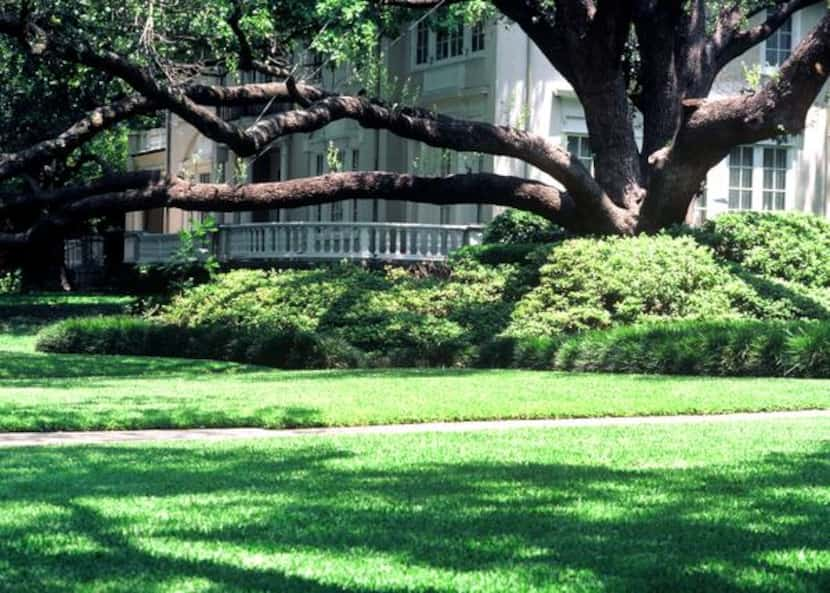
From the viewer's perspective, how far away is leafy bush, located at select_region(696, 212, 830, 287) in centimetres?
2127

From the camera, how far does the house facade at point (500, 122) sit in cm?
3023

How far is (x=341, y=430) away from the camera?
11.9 metres

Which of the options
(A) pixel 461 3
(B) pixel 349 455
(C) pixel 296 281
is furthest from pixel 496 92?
(B) pixel 349 455

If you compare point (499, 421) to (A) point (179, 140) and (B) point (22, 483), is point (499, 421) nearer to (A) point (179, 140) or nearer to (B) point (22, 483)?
(B) point (22, 483)

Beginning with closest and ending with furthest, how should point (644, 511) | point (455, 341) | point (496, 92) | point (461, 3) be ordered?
point (644, 511), point (455, 341), point (461, 3), point (496, 92)

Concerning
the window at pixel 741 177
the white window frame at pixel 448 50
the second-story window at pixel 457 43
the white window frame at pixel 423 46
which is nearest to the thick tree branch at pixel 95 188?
the white window frame at pixel 448 50

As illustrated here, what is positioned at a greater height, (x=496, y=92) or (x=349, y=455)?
(x=496, y=92)

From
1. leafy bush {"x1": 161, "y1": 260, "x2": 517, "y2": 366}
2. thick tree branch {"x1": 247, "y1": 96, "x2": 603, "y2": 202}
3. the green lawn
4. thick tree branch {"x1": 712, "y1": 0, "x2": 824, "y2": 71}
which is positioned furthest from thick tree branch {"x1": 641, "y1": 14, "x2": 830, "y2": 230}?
the green lawn

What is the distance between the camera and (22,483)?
27.1ft

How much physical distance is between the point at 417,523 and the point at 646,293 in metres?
13.2

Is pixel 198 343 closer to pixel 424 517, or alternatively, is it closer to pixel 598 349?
→ pixel 598 349

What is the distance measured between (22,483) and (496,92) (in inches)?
907

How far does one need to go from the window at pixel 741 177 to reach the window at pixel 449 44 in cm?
676

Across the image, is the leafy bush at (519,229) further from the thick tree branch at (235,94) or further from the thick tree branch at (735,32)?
the thick tree branch at (235,94)
